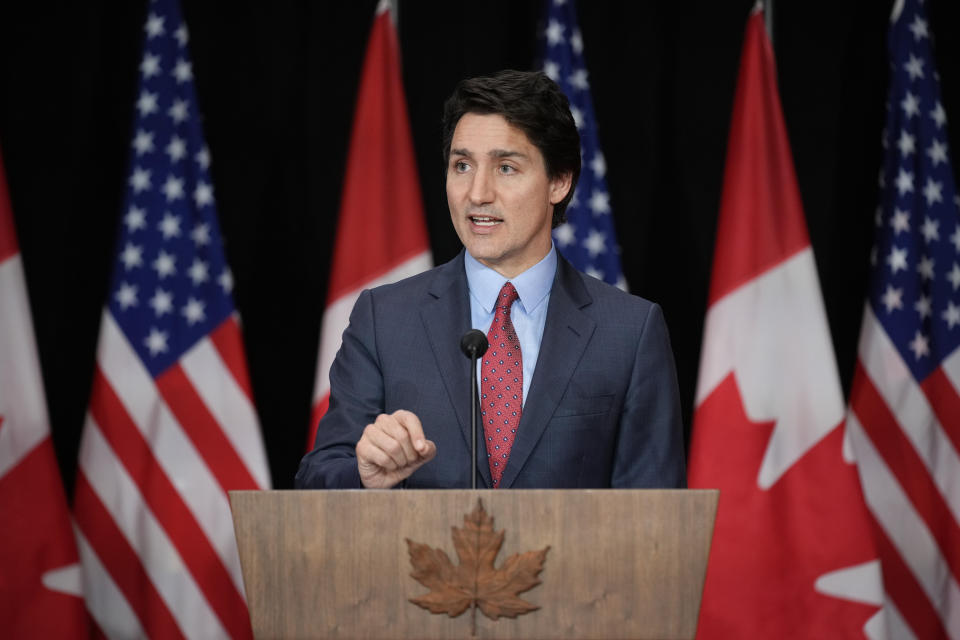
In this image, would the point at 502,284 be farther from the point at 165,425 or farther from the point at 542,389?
the point at 165,425

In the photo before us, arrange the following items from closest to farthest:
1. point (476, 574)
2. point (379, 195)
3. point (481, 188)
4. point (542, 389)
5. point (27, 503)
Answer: point (476, 574)
point (542, 389)
point (481, 188)
point (27, 503)
point (379, 195)

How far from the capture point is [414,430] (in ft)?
5.03

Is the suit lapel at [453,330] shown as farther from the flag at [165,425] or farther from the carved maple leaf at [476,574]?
the flag at [165,425]

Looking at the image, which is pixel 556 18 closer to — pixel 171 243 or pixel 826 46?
pixel 826 46

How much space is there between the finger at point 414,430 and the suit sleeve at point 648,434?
2.16 ft

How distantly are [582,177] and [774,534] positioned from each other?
61.1 inches

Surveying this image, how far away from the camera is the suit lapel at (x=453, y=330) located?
6.50 feet

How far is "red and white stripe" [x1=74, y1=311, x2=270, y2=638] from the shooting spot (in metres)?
3.94

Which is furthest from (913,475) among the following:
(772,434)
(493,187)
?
(493,187)

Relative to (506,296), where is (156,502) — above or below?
below

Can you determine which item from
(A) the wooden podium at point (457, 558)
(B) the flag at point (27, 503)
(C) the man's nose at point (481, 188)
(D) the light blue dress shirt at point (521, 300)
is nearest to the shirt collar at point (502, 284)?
(D) the light blue dress shirt at point (521, 300)

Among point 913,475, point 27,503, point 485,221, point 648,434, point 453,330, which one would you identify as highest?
point 485,221

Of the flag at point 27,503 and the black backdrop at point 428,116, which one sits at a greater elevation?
the black backdrop at point 428,116

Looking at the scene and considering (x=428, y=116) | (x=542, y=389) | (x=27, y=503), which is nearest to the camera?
(x=542, y=389)
